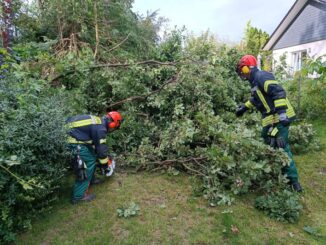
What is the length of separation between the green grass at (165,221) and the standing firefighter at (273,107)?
2.25 ft

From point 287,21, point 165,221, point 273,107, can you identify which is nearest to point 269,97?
point 273,107

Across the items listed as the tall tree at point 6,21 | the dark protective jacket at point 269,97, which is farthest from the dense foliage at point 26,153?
the dark protective jacket at point 269,97

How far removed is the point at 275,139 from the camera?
377 centimetres

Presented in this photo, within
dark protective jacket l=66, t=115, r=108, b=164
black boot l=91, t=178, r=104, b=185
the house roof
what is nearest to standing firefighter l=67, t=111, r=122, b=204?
dark protective jacket l=66, t=115, r=108, b=164

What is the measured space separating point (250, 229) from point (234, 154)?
3.50 feet

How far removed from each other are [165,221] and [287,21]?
16.8 m

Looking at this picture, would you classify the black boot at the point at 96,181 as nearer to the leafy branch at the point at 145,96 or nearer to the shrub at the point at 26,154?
the shrub at the point at 26,154

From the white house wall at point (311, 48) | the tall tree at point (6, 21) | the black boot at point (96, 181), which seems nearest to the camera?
the black boot at point (96, 181)

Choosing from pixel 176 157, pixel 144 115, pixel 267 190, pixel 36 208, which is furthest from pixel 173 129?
pixel 36 208

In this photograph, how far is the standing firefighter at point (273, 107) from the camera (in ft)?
11.7

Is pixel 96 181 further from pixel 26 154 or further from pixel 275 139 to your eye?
pixel 275 139

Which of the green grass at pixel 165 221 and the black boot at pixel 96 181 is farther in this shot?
the black boot at pixel 96 181

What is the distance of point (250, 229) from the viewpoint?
2.98 metres

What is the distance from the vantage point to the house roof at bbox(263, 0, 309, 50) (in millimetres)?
Result: 14870
